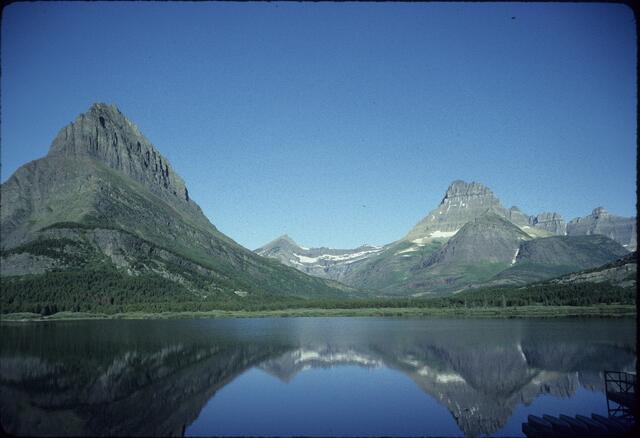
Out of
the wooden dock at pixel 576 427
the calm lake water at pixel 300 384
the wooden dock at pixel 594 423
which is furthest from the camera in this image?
the calm lake water at pixel 300 384

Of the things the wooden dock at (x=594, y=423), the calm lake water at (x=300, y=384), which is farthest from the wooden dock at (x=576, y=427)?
the calm lake water at (x=300, y=384)

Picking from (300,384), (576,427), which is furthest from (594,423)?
(300,384)

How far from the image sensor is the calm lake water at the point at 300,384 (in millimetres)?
46594

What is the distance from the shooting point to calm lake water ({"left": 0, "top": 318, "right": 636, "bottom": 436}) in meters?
46.6

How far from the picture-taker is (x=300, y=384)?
66625mm

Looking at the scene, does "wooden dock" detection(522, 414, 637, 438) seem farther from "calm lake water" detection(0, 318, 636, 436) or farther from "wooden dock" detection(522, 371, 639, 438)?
"calm lake water" detection(0, 318, 636, 436)

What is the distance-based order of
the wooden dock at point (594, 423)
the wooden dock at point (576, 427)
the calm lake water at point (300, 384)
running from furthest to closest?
the calm lake water at point (300, 384)
the wooden dock at point (594, 423)
the wooden dock at point (576, 427)

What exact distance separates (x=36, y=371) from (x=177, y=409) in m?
29.3

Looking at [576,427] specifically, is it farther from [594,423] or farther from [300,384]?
[300,384]

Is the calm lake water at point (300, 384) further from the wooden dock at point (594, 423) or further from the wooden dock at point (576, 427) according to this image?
the wooden dock at point (576, 427)

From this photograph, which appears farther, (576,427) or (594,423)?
(594,423)

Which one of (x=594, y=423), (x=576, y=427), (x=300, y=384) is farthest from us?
(x=300, y=384)

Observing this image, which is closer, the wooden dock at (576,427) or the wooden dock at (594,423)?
the wooden dock at (576,427)

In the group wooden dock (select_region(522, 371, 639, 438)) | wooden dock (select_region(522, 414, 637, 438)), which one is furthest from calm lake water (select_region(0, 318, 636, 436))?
wooden dock (select_region(522, 414, 637, 438))
